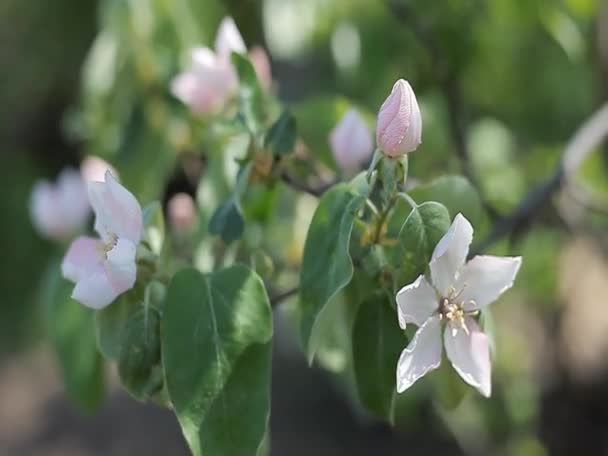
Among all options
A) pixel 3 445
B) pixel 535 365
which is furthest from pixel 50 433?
pixel 535 365

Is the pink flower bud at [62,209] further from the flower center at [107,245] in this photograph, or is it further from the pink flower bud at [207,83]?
the flower center at [107,245]

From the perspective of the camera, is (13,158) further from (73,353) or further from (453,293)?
(453,293)

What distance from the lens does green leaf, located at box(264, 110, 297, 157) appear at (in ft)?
2.92

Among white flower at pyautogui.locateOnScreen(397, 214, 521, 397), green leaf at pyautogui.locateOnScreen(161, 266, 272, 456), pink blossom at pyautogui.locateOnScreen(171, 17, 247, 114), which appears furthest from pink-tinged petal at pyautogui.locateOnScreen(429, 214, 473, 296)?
pink blossom at pyautogui.locateOnScreen(171, 17, 247, 114)

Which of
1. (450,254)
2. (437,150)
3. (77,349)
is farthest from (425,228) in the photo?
(437,150)

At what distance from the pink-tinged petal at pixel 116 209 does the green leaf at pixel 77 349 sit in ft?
0.90

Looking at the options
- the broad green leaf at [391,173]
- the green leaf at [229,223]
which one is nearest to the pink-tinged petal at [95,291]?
the green leaf at [229,223]

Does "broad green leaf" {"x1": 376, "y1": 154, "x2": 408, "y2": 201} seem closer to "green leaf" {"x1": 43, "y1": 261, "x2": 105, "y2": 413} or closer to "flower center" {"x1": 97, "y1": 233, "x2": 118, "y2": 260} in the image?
"flower center" {"x1": 97, "y1": 233, "x2": 118, "y2": 260}

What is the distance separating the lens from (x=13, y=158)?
351 cm

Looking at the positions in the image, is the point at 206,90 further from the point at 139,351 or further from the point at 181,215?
the point at 139,351

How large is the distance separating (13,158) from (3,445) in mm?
1228

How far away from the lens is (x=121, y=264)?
0.75 m

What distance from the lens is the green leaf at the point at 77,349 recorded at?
1.04 metres

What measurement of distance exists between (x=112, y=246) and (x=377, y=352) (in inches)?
8.7
